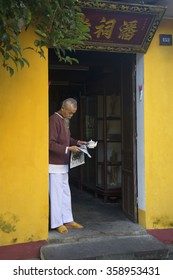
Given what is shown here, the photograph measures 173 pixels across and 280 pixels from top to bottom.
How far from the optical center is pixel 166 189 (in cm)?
486

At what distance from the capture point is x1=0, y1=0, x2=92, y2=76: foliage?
2.88 meters

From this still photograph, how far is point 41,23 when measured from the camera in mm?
3686

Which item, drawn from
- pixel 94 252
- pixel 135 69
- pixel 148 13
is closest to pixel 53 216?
pixel 94 252

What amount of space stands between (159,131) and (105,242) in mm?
1711

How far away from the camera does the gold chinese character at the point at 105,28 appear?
4340mm

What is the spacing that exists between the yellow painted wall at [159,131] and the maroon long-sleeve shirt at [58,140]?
3.75 ft

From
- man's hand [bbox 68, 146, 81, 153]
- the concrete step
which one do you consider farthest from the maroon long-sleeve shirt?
the concrete step

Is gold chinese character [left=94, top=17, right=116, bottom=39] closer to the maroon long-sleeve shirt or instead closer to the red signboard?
the red signboard

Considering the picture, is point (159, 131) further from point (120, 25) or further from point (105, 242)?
point (105, 242)

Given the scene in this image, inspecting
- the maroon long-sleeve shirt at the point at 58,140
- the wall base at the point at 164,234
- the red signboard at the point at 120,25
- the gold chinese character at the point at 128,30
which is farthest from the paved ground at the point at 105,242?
the gold chinese character at the point at 128,30

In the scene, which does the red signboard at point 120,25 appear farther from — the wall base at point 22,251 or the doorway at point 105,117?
the wall base at point 22,251

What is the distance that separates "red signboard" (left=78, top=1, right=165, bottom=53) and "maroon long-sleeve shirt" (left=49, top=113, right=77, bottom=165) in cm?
107

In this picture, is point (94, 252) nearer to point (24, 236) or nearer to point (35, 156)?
point (24, 236)

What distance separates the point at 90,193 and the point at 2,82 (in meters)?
3.98
